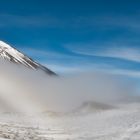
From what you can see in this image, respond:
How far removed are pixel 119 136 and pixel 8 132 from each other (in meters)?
8.14

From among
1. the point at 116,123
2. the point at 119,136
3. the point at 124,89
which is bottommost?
the point at 119,136

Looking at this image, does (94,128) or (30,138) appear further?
(94,128)

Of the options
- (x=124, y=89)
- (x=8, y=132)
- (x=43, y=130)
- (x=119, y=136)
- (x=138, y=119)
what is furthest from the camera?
(x=124, y=89)

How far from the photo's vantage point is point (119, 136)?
28.6m

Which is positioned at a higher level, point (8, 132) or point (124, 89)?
point (124, 89)

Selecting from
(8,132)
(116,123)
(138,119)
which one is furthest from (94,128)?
(8,132)

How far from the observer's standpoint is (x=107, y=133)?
99.7ft

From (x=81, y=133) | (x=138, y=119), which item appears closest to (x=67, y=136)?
(x=81, y=133)

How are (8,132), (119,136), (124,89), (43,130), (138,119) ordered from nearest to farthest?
(119,136), (8,132), (43,130), (138,119), (124,89)

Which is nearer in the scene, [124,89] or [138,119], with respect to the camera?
[138,119]

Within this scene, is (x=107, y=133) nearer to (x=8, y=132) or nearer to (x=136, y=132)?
(x=136, y=132)

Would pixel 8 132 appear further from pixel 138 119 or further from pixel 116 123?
pixel 138 119

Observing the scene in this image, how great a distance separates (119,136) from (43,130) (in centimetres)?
755

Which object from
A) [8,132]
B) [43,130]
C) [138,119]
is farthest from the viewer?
[138,119]
